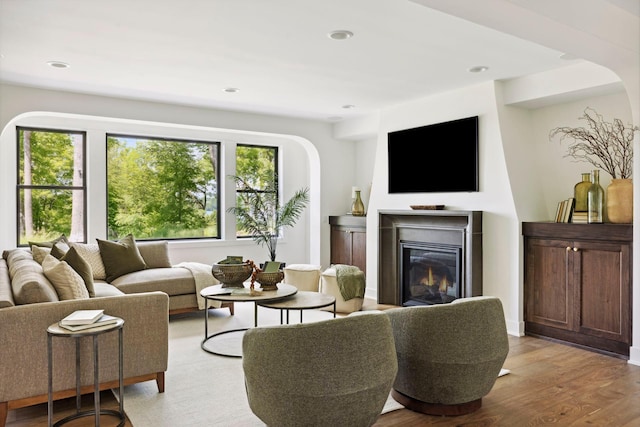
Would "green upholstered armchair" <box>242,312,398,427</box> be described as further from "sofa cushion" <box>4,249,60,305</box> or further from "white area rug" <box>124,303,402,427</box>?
"sofa cushion" <box>4,249,60,305</box>

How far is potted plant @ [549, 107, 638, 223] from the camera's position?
398cm

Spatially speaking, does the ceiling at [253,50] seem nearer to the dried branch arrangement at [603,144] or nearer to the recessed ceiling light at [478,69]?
the recessed ceiling light at [478,69]

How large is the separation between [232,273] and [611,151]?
356 centimetres

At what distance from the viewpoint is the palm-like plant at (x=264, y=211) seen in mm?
7251

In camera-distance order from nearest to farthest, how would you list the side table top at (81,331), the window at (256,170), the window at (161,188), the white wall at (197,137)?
1. the side table top at (81,331)
2. the white wall at (197,137)
3. the window at (161,188)
4. the window at (256,170)

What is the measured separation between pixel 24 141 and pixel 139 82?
2138mm

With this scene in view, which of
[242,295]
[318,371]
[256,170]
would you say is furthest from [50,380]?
[256,170]

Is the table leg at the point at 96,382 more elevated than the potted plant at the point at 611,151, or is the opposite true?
the potted plant at the point at 611,151

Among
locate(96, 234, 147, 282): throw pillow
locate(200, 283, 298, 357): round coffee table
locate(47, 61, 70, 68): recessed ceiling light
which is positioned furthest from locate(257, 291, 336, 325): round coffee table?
locate(47, 61, 70, 68): recessed ceiling light

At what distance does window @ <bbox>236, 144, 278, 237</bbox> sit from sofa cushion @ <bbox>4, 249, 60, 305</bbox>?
3.93 m

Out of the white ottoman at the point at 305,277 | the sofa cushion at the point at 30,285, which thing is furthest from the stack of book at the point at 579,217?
the sofa cushion at the point at 30,285

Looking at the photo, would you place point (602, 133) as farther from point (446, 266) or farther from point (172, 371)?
point (172, 371)

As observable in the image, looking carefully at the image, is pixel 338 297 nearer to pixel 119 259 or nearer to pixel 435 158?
pixel 435 158

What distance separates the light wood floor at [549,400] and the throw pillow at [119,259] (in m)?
2.20
